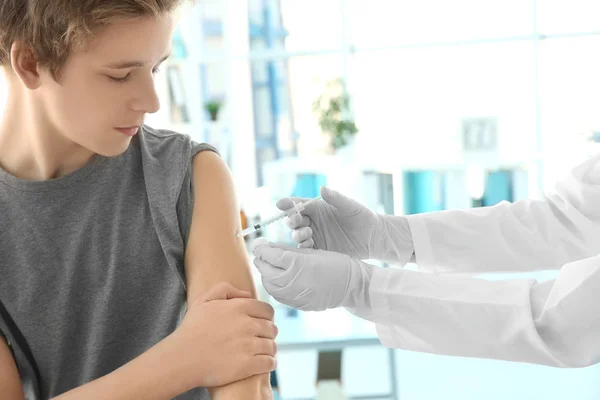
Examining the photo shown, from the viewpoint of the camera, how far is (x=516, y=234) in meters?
1.59

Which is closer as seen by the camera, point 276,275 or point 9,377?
point 9,377

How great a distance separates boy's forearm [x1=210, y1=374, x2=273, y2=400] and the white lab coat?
29cm

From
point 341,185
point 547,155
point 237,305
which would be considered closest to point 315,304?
point 237,305

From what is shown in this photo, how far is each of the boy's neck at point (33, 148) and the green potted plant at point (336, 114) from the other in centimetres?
333

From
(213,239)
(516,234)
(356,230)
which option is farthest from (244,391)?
(516,234)

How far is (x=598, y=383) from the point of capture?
3682 millimetres

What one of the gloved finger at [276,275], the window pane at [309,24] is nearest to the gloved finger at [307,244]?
the gloved finger at [276,275]

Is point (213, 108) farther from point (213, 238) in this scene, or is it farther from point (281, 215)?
point (213, 238)

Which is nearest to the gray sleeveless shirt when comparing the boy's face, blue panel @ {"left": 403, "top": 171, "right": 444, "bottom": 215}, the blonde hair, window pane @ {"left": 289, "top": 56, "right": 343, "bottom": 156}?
the boy's face

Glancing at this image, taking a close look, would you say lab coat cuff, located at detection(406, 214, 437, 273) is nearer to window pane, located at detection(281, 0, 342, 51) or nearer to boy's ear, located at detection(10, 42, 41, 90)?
boy's ear, located at detection(10, 42, 41, 90)

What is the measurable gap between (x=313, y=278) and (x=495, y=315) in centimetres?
32

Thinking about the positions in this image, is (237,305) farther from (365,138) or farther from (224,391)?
(365,138)

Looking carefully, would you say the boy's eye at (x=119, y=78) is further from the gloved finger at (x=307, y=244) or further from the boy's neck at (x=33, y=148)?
the gloved finger at (x=307, y=244)

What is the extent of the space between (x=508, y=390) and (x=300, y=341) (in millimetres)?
1751
